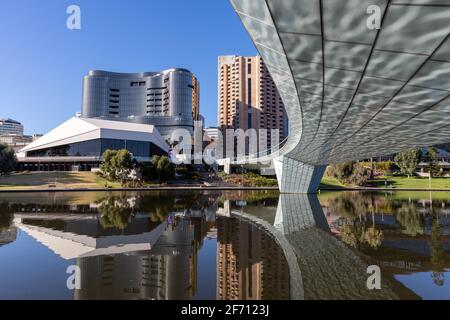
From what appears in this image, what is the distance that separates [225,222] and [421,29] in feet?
53.5

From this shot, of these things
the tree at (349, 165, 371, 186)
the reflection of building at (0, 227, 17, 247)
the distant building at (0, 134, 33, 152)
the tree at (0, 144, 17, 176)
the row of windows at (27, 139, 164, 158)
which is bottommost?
the reflection of building at (0, 227, 17, 247)

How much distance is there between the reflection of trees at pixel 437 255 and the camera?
9.25m

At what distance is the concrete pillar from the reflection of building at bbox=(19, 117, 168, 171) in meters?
54.2

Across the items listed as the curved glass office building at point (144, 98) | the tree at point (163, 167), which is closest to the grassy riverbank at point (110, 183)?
the tree at point (163, 167)

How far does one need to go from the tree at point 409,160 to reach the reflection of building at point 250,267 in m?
82.4

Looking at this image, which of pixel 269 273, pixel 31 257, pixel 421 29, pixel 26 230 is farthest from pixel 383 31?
pixel 26 230

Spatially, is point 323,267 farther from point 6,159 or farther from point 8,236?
point 6,159

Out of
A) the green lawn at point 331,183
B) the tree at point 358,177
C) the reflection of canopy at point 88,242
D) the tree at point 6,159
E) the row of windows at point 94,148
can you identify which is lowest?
the reflection of canopy at point 88,242

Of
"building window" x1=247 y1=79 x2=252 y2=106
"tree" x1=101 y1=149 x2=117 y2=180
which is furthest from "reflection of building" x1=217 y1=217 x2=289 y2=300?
"building window" x1=247 y1=79 x2=252 y2=106

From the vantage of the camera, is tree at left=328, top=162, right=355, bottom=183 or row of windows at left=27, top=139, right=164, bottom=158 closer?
tree at left=328, top=162, right=355, bottom=183

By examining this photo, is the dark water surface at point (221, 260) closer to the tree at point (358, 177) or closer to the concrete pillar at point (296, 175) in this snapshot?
the concrete pillar at point (296, 175)

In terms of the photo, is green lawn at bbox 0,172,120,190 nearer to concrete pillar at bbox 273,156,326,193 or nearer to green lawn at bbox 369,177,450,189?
concrete pillar at bbox 273,156,326,193

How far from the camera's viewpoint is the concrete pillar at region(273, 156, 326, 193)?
48250 millimetres

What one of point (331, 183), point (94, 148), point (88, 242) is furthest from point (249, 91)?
point (88, 242)
